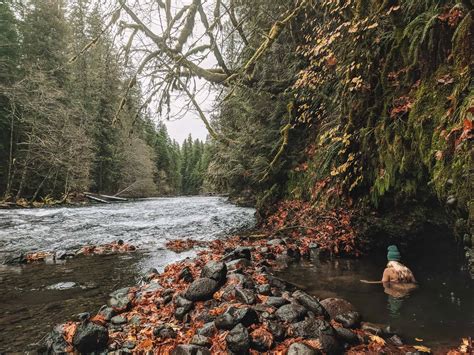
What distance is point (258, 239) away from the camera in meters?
9.04

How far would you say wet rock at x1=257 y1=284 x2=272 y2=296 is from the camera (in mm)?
4379

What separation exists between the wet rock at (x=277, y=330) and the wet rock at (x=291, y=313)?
0.59 ft

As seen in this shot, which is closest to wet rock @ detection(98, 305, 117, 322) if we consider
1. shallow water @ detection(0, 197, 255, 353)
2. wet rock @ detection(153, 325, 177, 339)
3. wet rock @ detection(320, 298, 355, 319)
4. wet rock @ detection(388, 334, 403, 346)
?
shallow water @ detection(0, 197, 255, 353)

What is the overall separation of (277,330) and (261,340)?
9.3 inches

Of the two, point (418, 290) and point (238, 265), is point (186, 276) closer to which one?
point (238, 265)

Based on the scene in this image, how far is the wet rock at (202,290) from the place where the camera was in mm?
4254

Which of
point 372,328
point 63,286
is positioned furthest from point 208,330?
point 63,286

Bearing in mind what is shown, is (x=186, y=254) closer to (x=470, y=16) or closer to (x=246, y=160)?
(x=246, y=160)

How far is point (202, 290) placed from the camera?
432 centimetres

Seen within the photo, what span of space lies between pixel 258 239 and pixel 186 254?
224cm

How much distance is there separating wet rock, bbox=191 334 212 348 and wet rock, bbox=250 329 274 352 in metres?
0.46

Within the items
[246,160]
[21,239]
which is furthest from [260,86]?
[21,239]

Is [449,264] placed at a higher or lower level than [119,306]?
higher

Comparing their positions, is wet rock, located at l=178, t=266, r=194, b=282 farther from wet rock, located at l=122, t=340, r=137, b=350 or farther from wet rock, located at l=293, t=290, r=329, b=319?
wet rock, located at l=293, t=290, r=329, b=319
